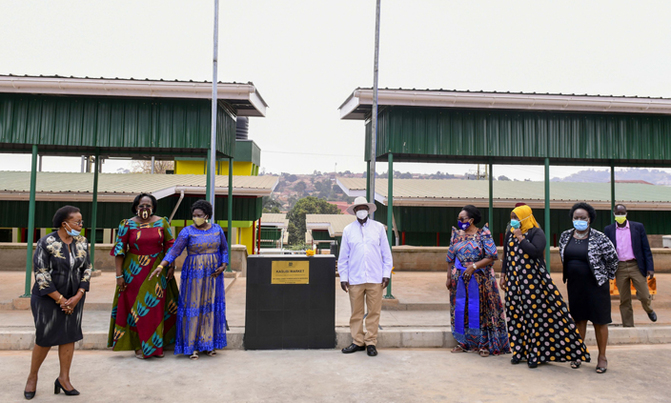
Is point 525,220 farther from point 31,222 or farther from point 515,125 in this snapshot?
point 31,222

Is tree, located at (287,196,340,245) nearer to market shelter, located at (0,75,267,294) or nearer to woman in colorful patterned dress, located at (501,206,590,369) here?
market shelter, located at (0,75,267,294)

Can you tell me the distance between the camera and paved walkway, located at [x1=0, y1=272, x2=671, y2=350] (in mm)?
5902

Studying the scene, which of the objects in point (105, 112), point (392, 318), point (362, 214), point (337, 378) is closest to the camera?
point (337, 378)

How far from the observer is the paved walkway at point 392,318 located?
232 inches

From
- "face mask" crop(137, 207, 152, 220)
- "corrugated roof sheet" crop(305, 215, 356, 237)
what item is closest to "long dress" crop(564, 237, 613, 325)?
"face mask" crop(137, 207, 152, 220)

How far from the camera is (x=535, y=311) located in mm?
5059

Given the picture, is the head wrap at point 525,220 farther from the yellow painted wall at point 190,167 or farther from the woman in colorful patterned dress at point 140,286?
the yellow painted wall at point 190,167

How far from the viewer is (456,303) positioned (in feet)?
18.3

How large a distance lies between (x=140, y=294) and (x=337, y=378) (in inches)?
91.6

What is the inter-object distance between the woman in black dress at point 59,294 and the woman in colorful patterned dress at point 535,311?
14.2ft

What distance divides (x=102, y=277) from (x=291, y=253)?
7.26 metres

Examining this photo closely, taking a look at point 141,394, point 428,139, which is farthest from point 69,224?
point 428,139

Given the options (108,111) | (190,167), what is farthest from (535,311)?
(190,167)

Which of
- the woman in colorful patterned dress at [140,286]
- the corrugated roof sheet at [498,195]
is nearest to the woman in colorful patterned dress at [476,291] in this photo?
the woman in colorful patterned dress at [140,286]
